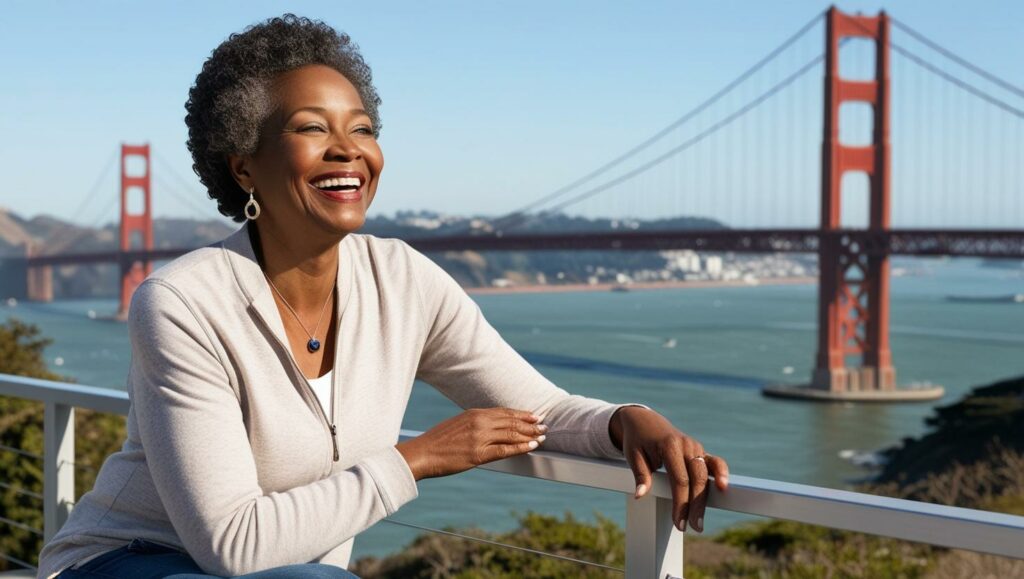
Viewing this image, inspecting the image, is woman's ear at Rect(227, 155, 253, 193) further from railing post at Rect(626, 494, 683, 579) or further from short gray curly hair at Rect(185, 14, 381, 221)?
railing post at Rect(626, 494, 683, 579)

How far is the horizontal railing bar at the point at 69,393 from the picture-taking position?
1.91 meters

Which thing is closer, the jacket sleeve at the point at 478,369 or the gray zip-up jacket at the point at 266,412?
the gray zip-up jacket at the point at 266,412

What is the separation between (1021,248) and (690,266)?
89.2ft

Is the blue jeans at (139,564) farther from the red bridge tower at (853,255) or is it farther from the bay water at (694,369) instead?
the red bridge tower at (853,255)

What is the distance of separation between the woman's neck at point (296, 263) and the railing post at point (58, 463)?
3.19ft

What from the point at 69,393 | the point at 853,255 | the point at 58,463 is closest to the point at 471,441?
the point at 69,393

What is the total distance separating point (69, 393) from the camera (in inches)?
81.1

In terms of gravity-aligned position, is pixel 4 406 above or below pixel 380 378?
below

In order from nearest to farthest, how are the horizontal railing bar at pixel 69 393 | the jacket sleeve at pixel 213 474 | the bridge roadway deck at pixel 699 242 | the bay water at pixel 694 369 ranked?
the jacket sleeve at pixel 213 474 < the horizontal railing bar at pixel 69 393 < the bridge roadway deck at pixel 699 242 < the bay water at pixel 694 369

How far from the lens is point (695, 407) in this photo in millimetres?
37500

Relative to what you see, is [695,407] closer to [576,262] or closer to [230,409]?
[576,262]

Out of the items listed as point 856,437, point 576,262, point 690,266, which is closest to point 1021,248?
point 856,437

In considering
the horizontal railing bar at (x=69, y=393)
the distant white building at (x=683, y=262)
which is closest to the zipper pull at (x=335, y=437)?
the horizontal railing bar at (x=69, y=393)

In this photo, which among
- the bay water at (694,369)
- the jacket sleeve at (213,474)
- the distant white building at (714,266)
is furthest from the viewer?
the distant white building at (714,266)
